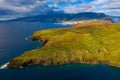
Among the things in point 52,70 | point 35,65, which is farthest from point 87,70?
point 35,65

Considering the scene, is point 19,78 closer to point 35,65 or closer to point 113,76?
point 35,65

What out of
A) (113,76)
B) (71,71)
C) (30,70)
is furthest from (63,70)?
(113,76)

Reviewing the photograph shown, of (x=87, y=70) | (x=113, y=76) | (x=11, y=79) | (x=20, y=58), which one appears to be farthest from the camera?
(x=20, y=58)

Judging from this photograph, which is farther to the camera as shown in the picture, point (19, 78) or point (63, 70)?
point (63, 70)

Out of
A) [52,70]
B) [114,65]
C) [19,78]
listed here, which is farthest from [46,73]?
[114,65]

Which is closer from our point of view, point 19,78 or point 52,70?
point 19,78

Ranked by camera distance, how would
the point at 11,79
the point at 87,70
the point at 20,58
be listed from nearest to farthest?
1. the point at 11,79
2. the point at 87,70
3. the point at 20,58

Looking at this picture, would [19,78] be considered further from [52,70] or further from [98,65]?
[98,65]

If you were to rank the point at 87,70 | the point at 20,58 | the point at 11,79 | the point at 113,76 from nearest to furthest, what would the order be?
1. the point at 11,79
2. the point at 113,76
3. the point at 87,70
4. the point at 20,58
